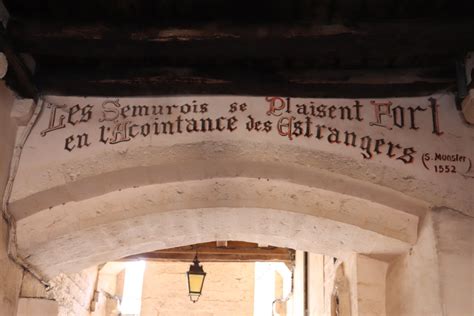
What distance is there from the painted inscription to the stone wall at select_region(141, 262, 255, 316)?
665 centimetres

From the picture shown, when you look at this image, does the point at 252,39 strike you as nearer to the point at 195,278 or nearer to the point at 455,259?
the point at 455,259

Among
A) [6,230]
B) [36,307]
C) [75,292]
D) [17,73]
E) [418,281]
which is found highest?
[17,73]

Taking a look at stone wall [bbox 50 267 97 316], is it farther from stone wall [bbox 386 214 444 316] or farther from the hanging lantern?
stone wall [bbox 386 214 444 316]

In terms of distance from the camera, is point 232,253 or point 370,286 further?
point 232,253

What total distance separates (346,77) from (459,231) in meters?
0.97

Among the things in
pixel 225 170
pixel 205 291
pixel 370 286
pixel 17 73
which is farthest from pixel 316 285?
pixel 205 291

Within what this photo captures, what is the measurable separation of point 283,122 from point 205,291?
6848mm

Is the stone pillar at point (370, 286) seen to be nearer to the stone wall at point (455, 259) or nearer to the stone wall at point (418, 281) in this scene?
the stone wall at point (418, 281)

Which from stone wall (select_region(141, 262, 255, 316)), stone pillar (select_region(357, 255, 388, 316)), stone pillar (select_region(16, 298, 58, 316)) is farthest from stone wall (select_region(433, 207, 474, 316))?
stone wall (select_region(141, 262, 255, 316))

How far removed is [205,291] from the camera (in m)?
9.59

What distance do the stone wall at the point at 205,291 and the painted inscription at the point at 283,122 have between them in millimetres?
6649

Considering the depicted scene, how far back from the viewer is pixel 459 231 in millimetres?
2932

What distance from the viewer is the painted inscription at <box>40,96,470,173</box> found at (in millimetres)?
3113

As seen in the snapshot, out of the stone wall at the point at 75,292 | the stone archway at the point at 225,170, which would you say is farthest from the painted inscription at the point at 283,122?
the stone wall at the point at 75,292
